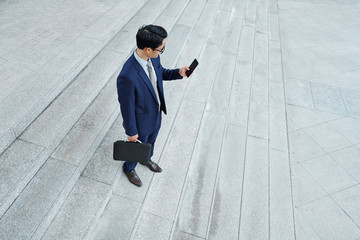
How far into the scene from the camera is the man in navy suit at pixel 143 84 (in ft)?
6.38

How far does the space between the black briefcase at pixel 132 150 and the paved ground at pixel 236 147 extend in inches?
24.0

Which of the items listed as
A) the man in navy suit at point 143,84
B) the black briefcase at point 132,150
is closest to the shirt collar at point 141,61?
the man in navy suit at point 143,84

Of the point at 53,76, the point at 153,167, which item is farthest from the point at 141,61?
the point at 53,76

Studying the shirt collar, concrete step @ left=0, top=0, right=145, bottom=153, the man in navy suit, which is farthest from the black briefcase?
concrete step @ left=0, top=0, right=145, bottom=153

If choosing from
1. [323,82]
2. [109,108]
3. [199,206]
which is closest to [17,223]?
[109,108]

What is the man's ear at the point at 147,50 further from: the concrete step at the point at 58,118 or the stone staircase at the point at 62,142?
the concrete step at the point at 58,118

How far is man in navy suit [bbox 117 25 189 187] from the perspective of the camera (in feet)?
6.38

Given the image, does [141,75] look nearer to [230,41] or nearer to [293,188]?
[293,188]

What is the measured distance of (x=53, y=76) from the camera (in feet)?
11.3

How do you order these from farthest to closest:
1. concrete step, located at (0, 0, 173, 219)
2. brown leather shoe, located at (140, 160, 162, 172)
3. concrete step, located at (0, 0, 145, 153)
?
brown leather shoe, located at (140, 160, 162, 172) → concrete step, located at (0, 0, 145, 153) → concrete step, located at (0, 0, 173, 219)

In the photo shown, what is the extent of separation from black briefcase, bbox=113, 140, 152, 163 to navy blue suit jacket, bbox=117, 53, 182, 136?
0.12 m

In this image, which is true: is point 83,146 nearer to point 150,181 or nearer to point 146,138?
point 146,138

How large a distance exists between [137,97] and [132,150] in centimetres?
55

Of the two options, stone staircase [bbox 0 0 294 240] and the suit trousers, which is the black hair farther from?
stone staircase [bbox 0 0 294 240]
